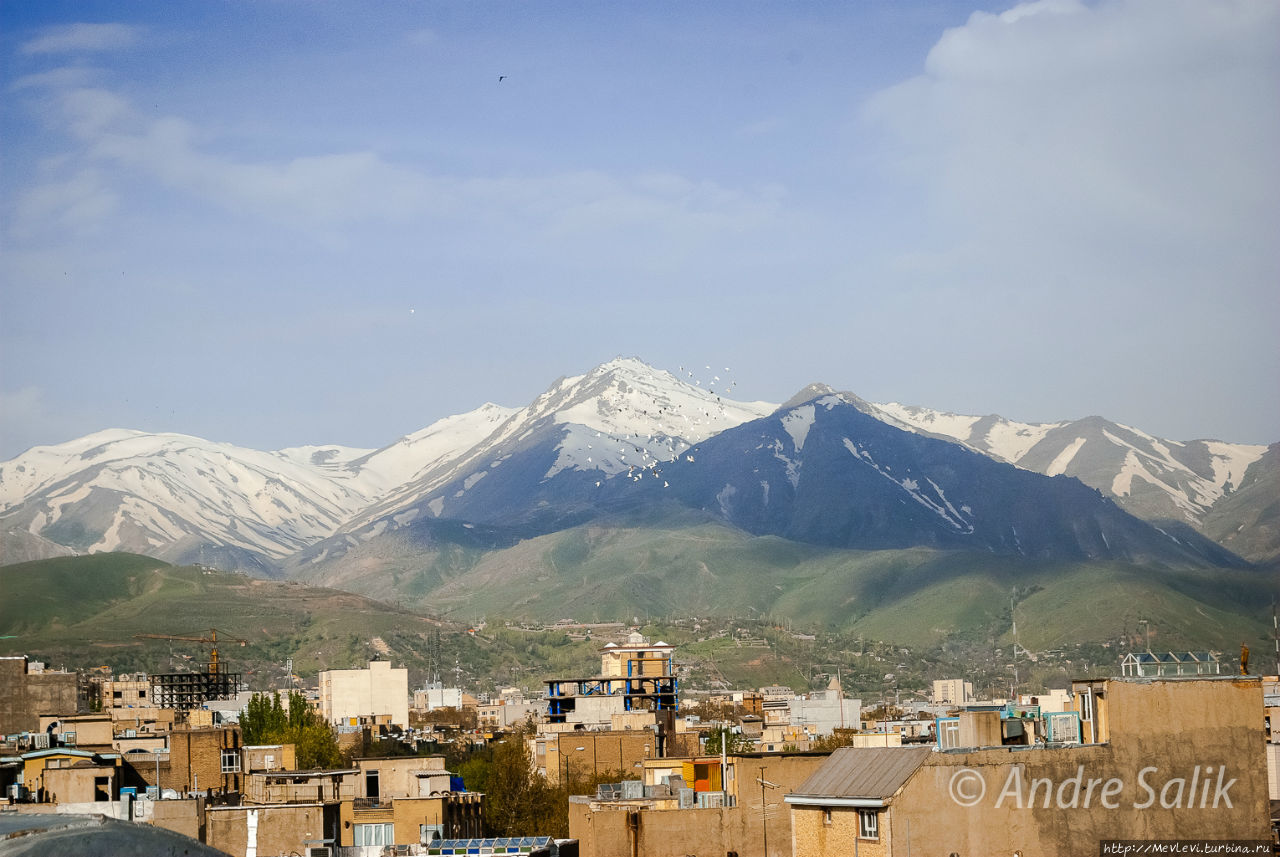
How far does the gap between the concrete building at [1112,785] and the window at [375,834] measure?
25168 mm

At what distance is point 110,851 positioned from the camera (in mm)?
18500

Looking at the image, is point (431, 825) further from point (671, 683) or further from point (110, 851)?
point (671, 683)

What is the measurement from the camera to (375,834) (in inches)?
2352

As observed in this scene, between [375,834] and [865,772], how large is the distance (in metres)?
23.8

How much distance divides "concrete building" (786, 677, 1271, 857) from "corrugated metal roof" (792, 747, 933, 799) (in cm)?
48

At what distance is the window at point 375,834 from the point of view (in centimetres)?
5925

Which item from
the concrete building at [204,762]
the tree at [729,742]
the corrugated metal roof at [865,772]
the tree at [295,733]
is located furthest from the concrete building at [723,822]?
the tree at [295,733]

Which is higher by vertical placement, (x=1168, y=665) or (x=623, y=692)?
(x=1168, y=665)

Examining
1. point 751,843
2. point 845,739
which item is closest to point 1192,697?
point 751,843

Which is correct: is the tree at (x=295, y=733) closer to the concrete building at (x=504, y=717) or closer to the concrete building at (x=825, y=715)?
the concrete building at (x=825, y=715)

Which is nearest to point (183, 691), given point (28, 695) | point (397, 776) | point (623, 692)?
point (28, 695)

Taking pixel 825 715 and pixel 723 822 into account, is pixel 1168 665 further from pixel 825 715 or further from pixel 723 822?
pixel 825 715

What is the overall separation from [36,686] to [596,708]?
34048mm

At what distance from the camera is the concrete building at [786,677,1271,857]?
121 feet
